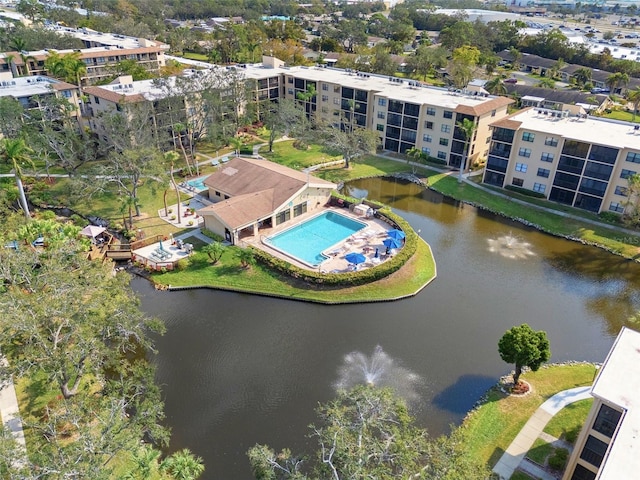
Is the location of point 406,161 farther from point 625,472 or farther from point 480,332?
point 625,472

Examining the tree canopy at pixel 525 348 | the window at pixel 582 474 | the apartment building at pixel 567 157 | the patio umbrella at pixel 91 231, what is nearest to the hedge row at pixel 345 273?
the tree canopy at pixel 525 348

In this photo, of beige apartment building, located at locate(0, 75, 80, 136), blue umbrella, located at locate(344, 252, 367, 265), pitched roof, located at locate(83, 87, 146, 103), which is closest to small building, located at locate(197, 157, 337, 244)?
blue umbrella, located at locate(344, 252, 367, 265)

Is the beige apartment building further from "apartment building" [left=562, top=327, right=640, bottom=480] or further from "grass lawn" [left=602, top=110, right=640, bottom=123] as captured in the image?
"grass lawn" [left=602, top=110, right=640, bottom=123]

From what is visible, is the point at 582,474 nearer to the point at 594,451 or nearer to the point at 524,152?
the point at 594,451

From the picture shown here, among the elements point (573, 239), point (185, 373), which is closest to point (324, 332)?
point (185, 373)

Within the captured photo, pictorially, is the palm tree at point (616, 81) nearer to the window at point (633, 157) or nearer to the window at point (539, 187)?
the window at point (539, 187)

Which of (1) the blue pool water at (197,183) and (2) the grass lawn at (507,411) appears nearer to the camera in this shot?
(2) the grass lawn at (507,411)

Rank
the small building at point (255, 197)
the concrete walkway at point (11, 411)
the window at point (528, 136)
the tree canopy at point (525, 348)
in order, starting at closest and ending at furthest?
the concrete walkway at point (11, 411)
the tree canopy at point (525, 348)
the small building at point (255, 197)
the window at point (528, 136)
